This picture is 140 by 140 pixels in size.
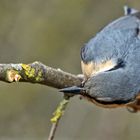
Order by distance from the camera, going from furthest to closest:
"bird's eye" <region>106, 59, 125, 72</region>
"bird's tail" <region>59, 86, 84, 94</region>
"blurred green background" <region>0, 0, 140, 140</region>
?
1. "blurred green background" <region>0, 0, 140, 140</region>
2. "bird's eye" <region>106, 59, 125, 72</region>
3. "bird's tail" <region>59, 86, 84, 94</region>

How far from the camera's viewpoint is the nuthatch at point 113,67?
3.55 m

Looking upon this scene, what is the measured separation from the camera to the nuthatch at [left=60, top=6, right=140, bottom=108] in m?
3.55

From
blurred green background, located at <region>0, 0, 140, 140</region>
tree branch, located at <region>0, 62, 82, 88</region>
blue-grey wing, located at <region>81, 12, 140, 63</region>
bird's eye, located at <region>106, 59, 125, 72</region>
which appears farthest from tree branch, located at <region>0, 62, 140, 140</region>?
blurred green background, located at <region>0, 0, 140, 140</region>

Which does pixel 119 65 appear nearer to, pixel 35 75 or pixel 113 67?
pixel 113 67

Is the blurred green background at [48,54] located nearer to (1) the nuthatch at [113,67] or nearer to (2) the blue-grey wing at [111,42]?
(2) the blue-grey wing at [111,42]

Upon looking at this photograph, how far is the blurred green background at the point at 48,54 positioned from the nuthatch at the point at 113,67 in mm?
1233

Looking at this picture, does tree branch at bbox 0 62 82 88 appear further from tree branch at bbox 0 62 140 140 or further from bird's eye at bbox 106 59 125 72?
bird's eye at bbox 106 59 125 72

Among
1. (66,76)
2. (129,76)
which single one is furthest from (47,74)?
(129,76)

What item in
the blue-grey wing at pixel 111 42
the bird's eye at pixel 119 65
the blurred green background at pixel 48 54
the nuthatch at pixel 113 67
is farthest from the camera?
the blurred green background at pixel 48 54

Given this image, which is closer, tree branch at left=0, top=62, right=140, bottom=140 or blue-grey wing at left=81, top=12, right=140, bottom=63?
tree branch at left=0, top=62, right=140, bottom=140

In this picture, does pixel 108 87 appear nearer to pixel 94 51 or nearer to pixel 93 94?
pixel 93 94

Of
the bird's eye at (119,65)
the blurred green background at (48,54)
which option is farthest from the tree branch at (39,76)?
the blurred green background at (48,54)

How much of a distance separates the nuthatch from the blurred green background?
1233 millimetres

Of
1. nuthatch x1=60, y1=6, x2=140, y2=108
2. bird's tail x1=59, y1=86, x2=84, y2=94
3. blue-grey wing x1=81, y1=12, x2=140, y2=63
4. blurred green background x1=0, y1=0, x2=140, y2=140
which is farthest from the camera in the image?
blurred green background x1=0, y1=0, x2=140, y2=140
